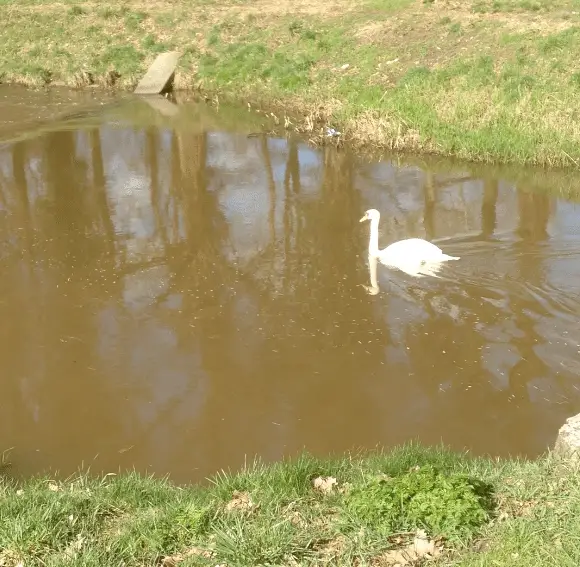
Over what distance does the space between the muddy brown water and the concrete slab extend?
8711 millimetres

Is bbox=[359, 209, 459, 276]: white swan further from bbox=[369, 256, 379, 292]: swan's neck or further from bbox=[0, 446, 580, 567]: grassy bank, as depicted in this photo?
bbox=[0, 446, 580, 567]: grassy bank

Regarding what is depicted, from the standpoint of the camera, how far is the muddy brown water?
22.3 feet

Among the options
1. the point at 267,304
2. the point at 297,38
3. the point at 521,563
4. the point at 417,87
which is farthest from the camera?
→ the point at 297,38

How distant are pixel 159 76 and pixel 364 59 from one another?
6.09m

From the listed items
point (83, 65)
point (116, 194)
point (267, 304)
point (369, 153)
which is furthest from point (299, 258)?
point (83, 65)

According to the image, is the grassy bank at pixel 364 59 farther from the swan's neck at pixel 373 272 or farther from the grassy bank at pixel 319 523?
the grassy bank at pixel 319 523

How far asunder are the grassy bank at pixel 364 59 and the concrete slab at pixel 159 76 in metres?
0.36

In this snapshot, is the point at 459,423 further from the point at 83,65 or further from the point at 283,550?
the point at 83,65

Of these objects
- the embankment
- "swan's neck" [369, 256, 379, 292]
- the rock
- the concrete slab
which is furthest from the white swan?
the concrete slab

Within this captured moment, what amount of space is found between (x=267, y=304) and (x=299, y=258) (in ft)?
4.88

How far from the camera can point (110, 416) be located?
6.97 m

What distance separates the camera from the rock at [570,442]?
207 inches

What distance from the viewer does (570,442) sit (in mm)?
5359

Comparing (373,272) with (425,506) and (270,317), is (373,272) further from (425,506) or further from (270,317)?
(425,506)
